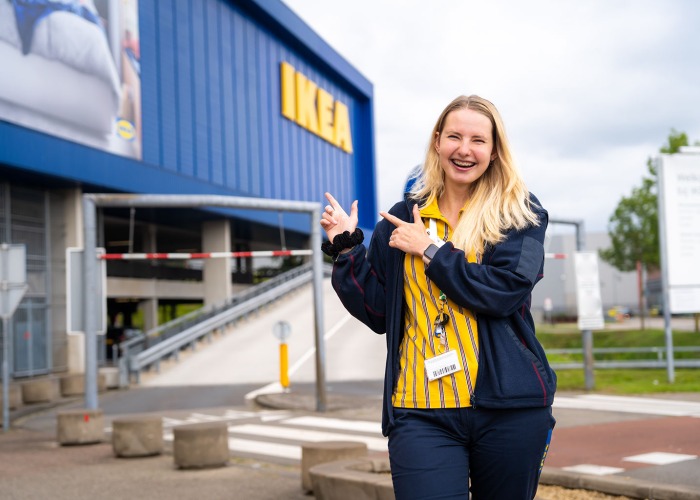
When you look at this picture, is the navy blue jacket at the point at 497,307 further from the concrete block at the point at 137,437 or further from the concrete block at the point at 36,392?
the concrete block at the point at 36,392

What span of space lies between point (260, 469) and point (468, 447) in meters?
7.01

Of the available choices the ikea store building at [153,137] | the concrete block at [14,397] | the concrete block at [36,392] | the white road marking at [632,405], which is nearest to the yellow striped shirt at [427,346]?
the white road marking at [632,405]

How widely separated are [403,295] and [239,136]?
40338mm

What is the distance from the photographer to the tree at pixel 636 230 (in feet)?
139

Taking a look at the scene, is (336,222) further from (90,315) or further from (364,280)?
(90,315)

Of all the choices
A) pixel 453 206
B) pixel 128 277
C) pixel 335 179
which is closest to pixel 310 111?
pixel 335 179

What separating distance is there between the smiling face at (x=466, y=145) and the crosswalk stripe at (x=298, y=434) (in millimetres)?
8137

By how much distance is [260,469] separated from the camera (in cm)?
952

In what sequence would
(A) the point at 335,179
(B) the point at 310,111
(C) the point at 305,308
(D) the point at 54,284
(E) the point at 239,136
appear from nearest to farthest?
(D) the point at 54,284 < (C) the point at 305,308 < (E) the point at 239,136 < (B) the point at 310,111 < (A) the point at 335,179

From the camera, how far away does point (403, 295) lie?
116 inches

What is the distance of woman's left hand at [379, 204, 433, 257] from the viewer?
2891 mm

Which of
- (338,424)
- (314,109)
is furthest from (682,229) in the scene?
(314,109)

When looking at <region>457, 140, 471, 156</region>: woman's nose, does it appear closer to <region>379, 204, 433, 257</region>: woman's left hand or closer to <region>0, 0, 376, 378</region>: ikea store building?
<region>379, 204, 433, 257</region>: woman's left hand

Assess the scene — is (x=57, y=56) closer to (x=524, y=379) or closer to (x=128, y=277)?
(x=128, y=277)
